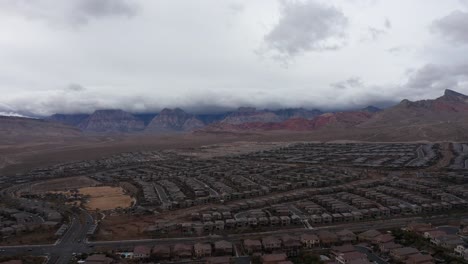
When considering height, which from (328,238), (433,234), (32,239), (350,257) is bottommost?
(32,239)

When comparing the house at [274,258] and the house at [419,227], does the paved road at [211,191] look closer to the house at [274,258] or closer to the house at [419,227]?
the house at [274,258]

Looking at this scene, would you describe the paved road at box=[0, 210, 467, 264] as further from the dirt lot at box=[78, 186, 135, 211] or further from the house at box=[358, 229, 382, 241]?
the dirt lot at box=[78, 186, 135, 211]

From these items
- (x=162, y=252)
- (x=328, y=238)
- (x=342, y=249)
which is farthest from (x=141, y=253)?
(x=342, y=249)

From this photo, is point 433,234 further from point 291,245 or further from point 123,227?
point 123,227

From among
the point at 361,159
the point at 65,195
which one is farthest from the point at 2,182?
the point at 361,159

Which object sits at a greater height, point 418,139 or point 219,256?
point 418,139

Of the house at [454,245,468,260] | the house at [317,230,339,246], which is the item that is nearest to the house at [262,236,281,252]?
the house at [317,230,339,246]

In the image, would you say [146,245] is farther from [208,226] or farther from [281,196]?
[281,196]
